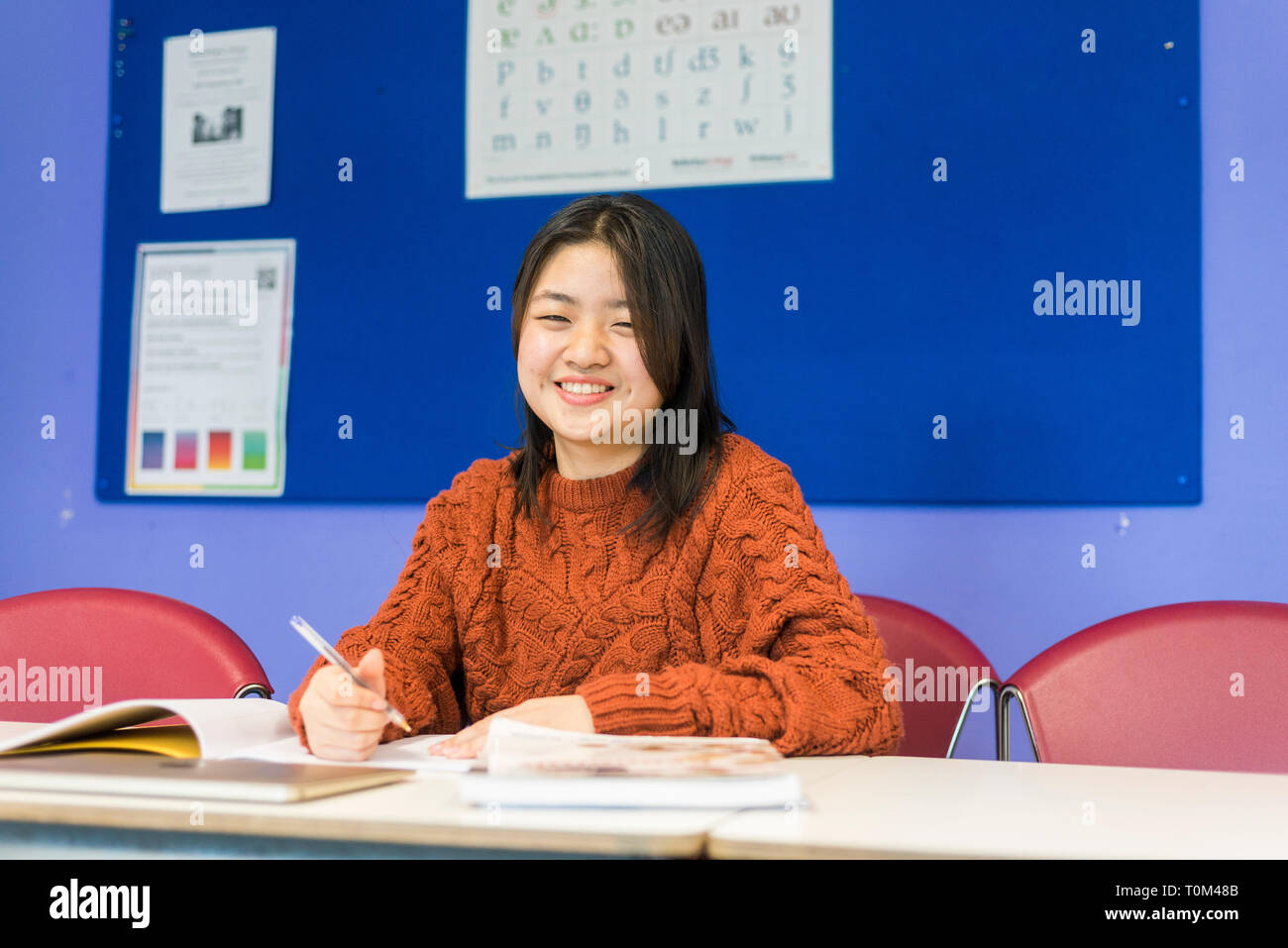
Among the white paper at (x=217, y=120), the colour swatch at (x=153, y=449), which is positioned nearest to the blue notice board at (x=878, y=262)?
the white paper at (x=217, y=120)

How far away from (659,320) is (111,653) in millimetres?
853

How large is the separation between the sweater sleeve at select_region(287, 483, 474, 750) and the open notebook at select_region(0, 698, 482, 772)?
0.49 ft

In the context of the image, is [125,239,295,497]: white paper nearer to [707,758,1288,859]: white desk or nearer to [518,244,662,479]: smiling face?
[518,244,662,479]: smiling face

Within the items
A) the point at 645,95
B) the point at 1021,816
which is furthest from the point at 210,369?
the point at 1021,816

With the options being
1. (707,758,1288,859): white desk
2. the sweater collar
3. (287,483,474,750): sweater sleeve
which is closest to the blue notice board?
the sweater collar

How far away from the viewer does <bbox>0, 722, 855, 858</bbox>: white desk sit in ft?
2.35

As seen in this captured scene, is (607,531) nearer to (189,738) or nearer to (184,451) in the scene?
Result: (189,738)

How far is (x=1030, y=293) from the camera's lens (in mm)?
2123

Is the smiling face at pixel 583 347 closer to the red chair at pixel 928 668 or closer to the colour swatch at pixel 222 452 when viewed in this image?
the red chair at pixel 928 668

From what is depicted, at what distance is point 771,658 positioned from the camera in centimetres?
131
